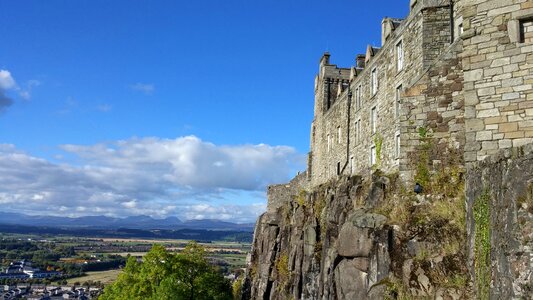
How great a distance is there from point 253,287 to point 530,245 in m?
38.4

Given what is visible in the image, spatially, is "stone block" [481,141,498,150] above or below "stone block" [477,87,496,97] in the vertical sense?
below

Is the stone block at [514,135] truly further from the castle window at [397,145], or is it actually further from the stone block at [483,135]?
the castle window at [397,145]

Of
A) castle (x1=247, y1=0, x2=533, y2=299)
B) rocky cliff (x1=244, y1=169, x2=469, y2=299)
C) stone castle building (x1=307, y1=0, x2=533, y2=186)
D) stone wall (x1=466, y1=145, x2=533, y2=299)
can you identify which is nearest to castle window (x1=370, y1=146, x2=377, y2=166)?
stone castle building (x1=307, y1=0, x2=533, y2=186)

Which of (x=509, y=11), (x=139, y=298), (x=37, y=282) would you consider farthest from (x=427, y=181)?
(x=37, y=282)

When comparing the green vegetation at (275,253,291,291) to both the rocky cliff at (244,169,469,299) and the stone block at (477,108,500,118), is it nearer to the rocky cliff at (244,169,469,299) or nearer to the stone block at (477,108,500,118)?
the rocky cliff at (244,169,469,299)

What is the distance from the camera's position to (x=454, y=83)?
1839 centimetres

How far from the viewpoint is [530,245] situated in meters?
10.2

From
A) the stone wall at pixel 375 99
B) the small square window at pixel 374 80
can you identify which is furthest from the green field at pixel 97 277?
the small square window at pixel 374 80

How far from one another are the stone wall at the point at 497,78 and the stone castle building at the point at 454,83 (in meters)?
0.03

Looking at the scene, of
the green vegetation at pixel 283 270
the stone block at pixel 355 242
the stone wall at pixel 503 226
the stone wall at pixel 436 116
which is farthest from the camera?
the green vegetation at pixel 283 270

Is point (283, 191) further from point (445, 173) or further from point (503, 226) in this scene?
point (503, 226)

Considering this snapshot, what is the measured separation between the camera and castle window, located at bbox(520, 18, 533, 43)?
13.8m

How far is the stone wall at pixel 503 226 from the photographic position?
10336 millimetres

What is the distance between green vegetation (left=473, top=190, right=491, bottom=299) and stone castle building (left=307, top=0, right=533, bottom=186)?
1.86 metres
